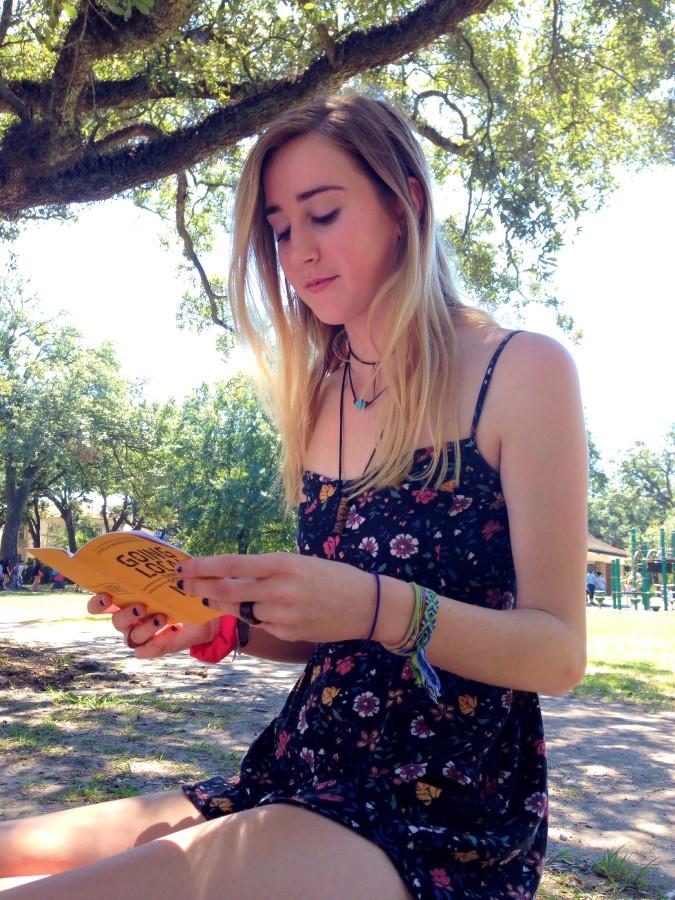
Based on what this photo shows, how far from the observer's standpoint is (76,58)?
20.8 ft

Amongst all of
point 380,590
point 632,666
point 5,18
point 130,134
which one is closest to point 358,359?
point 380,590

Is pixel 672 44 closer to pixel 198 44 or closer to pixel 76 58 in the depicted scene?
pixel 198 44

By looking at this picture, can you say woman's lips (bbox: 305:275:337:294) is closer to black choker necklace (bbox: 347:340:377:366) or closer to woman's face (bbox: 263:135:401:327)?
woman's face (bbox: 263:135:401:327)

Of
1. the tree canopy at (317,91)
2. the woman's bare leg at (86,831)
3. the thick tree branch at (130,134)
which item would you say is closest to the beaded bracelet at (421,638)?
the woman's bare leg at (86,831)

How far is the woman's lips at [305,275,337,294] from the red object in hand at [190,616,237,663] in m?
0.78

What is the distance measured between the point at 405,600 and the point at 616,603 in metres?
30.6

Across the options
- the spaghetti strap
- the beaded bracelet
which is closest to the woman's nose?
the spaghetti strap

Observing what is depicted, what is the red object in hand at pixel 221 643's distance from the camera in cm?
190

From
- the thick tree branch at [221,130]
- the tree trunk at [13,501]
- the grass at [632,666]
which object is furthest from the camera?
the tree trunk at [13,501]

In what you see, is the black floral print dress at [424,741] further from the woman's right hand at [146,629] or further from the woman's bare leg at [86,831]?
the woman's right hand at [146,629]

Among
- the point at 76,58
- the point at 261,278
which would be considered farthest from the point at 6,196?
the point at 261,278

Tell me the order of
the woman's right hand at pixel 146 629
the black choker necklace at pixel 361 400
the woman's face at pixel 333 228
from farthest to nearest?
the black choker necklace at pixel 361 400 → the woman's face at pixel 333 228 → the woman's right hand at pixel 146 629

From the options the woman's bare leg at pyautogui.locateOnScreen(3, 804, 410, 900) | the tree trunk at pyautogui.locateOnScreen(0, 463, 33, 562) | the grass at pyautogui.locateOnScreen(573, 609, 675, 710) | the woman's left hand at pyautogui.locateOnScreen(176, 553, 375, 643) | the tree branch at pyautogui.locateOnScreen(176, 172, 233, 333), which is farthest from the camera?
the tree trunk at pyautogui.locateOnScreen(0, 463, 33, 562)

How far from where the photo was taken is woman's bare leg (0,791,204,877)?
4.67 ft
